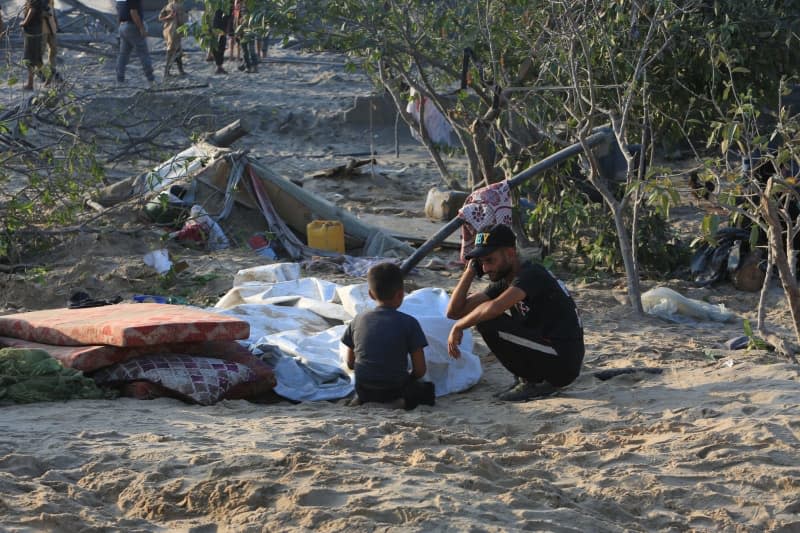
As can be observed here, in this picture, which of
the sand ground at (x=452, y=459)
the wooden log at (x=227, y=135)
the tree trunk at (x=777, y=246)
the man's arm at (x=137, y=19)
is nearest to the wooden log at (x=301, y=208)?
the wooden log at (x=227, y=135)

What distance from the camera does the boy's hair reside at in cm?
477

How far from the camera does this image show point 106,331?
4.80 metres

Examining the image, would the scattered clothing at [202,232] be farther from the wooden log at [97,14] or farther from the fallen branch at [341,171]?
the wooden log at [97,14]

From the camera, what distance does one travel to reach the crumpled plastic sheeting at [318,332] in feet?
17.0

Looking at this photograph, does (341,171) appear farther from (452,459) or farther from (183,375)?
(452,459)

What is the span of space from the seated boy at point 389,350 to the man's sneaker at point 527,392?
366 millimetres

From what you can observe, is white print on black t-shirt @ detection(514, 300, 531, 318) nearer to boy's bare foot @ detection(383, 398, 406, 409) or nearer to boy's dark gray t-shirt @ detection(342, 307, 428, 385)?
boy's dark gray t-shirt @ detection(342, 307, 428, 385)

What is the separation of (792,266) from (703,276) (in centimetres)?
263

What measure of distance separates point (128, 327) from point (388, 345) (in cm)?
113

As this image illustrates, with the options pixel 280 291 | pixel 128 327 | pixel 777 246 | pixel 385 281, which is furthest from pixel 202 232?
pixel 777 246

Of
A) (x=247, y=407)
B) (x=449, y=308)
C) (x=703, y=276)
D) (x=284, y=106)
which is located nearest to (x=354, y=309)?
(x=449, y=308)

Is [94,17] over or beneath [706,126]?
over

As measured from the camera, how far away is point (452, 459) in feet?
12.2

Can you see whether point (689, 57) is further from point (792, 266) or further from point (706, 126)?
point (792, 266)
